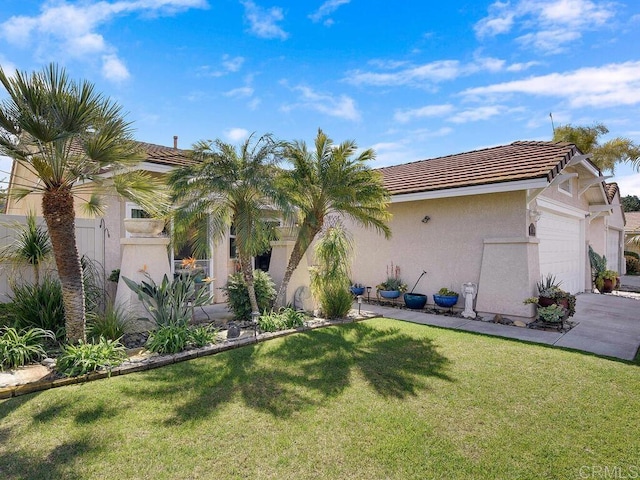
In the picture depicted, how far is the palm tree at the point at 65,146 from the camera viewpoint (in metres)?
5.49

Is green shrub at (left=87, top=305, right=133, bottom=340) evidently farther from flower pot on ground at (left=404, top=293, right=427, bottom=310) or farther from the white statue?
the white statue

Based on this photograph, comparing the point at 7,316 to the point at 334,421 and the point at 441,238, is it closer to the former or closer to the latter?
the point at 334,421

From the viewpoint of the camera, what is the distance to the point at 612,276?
17.2 metres

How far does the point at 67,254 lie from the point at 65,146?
6.25ft

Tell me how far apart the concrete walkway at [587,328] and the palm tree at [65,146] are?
8509 millimetres

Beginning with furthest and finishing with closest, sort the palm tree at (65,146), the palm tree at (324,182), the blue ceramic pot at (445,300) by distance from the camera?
the blue ceramic pot at (445,300), the palm tree at (324,182), the palm tree at (65,146)

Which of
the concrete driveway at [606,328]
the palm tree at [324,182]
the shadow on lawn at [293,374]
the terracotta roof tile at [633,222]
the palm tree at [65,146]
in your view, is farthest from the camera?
the terracotta roof tile at [633,222]

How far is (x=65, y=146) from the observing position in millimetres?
6004

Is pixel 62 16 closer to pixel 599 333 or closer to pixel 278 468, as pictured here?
pixel 278 468

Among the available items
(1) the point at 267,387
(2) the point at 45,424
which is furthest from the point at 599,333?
(2) the point at 45,424

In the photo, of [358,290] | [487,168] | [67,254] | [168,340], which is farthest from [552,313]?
[67,254]

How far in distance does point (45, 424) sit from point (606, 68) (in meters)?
19.4

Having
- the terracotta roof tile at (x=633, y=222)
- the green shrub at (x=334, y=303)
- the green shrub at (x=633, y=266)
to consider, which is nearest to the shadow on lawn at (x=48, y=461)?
the green shrub at (x=334, y=303)

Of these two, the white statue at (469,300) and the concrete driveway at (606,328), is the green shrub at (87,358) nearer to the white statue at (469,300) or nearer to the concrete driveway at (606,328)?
the concrete driveway at (606,328)
